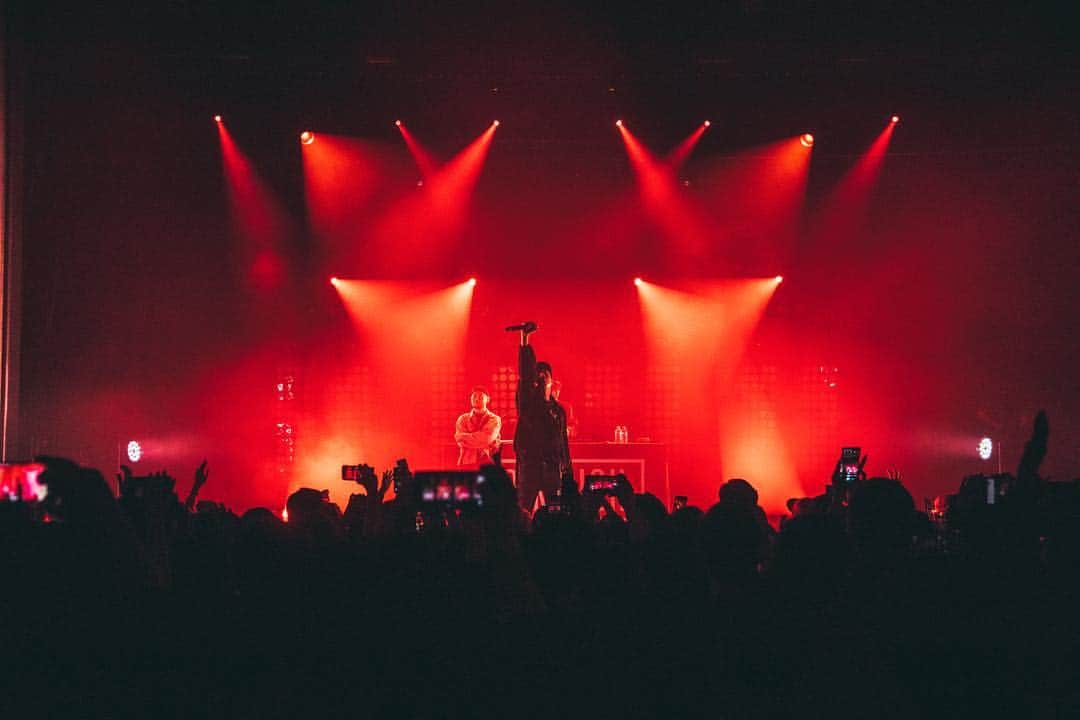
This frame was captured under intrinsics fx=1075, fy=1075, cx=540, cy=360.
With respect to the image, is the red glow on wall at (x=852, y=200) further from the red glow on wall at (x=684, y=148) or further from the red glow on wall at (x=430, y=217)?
the red glow on wall at (x=430, y=217)

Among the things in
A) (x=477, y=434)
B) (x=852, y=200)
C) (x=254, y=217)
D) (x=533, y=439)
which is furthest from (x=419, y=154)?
(x=533, y=439)

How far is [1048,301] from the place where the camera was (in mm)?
15688

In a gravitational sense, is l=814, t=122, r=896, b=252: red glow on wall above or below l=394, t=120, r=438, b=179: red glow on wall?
below

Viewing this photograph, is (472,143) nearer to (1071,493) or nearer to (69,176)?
(69,176)

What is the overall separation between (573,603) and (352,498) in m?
2.19

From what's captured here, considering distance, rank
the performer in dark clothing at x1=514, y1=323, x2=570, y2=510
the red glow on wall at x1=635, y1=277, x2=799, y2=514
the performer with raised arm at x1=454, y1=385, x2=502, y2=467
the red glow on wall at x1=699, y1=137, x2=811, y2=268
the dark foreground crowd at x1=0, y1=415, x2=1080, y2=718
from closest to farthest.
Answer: the dark foreground crowd at x1=0, y1=415, x2=1080, y2=718 < the performer in dark clothing at x1=514, y1=323, x2=570, y2=510 < the performer with raised arm at x1=454, y1=385, x2=502, y2=467 < the red glow on wall at x1=699, y1=137, x2=811, y2=268 < the red glow on wall at x1=635, y1=277, x2=799, y2=514

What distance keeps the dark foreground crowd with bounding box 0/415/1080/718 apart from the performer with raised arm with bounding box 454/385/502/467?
960 centimetres

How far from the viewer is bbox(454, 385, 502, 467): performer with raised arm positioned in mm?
14406

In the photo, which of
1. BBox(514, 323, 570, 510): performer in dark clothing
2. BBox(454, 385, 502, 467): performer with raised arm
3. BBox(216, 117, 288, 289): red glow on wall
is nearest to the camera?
BBox(514, 323, 570, 510): performer in dark clothing

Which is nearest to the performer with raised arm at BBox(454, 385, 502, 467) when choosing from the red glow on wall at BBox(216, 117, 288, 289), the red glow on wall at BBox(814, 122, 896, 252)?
the red glow on wall at BBox(216, 117, 288, 289)

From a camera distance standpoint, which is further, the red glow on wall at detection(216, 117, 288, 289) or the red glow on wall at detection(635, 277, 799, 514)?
the red glow on wall at detection(635, 277, 799, 514)

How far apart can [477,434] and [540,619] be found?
10149mm

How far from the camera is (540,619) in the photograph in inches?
172

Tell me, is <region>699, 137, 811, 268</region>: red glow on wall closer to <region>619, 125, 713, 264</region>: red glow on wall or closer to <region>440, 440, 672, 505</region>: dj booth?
<region>619, 125, 713, 264</region>: red glow on wall
